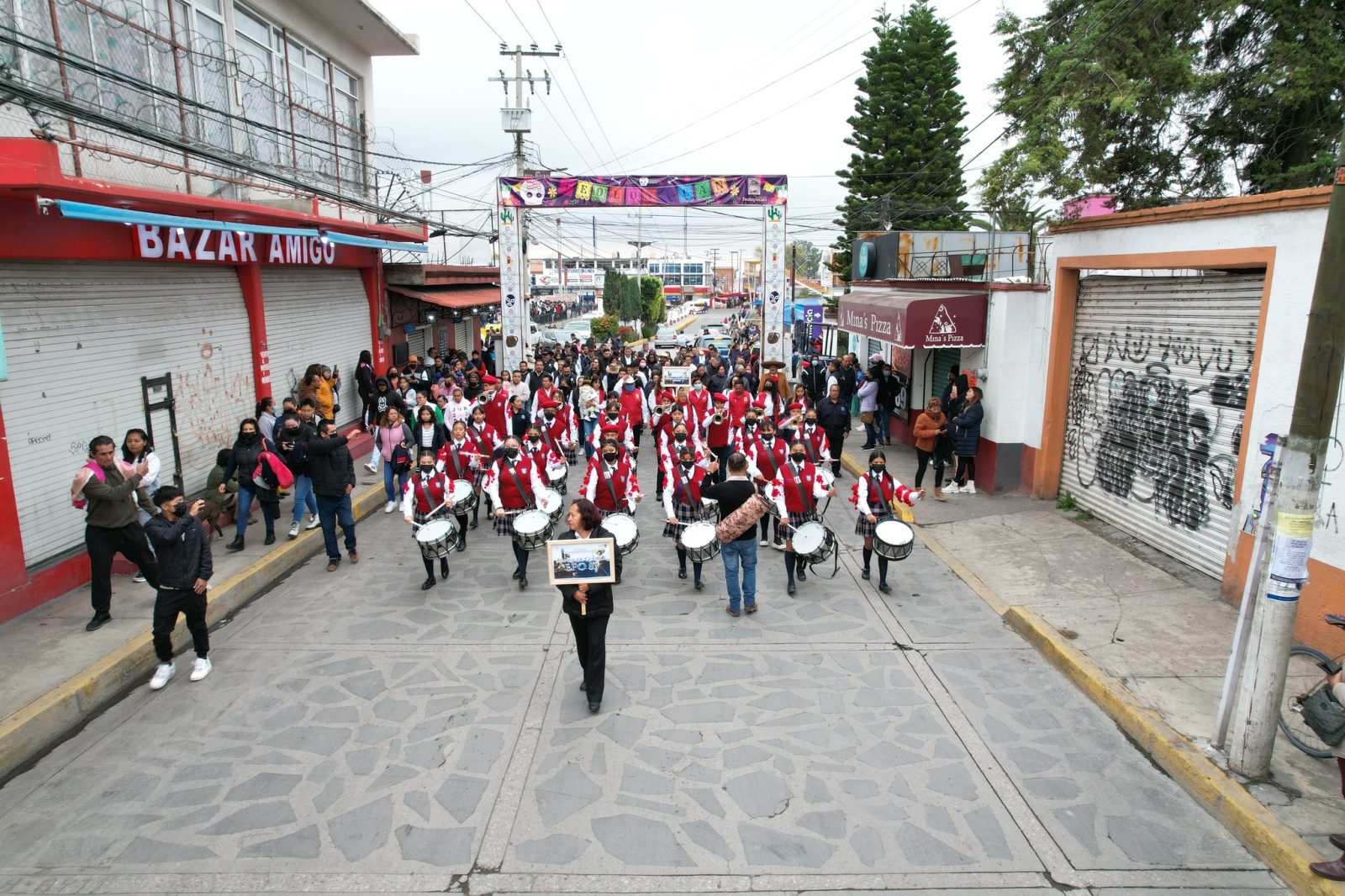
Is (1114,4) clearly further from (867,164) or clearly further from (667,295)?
(667,295)

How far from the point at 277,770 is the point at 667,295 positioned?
128169 mm

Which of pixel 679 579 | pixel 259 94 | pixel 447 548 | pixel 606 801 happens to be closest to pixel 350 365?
pixel 259 94

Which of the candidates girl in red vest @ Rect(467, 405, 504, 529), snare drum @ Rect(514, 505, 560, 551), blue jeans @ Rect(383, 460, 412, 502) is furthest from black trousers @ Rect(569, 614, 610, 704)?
blue jeans @ Rect(383, 460, 412, 502)

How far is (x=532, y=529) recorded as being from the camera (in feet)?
28.4

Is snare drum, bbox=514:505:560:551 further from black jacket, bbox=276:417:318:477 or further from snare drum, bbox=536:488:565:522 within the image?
black jacket, bbox=276:417:318:477

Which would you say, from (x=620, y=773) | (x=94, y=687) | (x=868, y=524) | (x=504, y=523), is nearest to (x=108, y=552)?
(x=94, y=687)

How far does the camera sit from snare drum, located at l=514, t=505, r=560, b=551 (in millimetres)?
8656

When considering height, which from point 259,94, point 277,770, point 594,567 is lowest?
point 277,770

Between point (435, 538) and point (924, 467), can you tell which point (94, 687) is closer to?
point (435, 538)

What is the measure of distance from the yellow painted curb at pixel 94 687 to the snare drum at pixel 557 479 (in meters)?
3.35

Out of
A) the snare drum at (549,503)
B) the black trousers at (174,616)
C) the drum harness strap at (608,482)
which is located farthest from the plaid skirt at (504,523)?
the black trousers at (174,616)

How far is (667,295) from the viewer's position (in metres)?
131

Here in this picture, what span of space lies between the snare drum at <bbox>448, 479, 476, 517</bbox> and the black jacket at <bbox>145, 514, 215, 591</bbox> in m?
2.89

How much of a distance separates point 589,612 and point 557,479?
4257 millimetres
